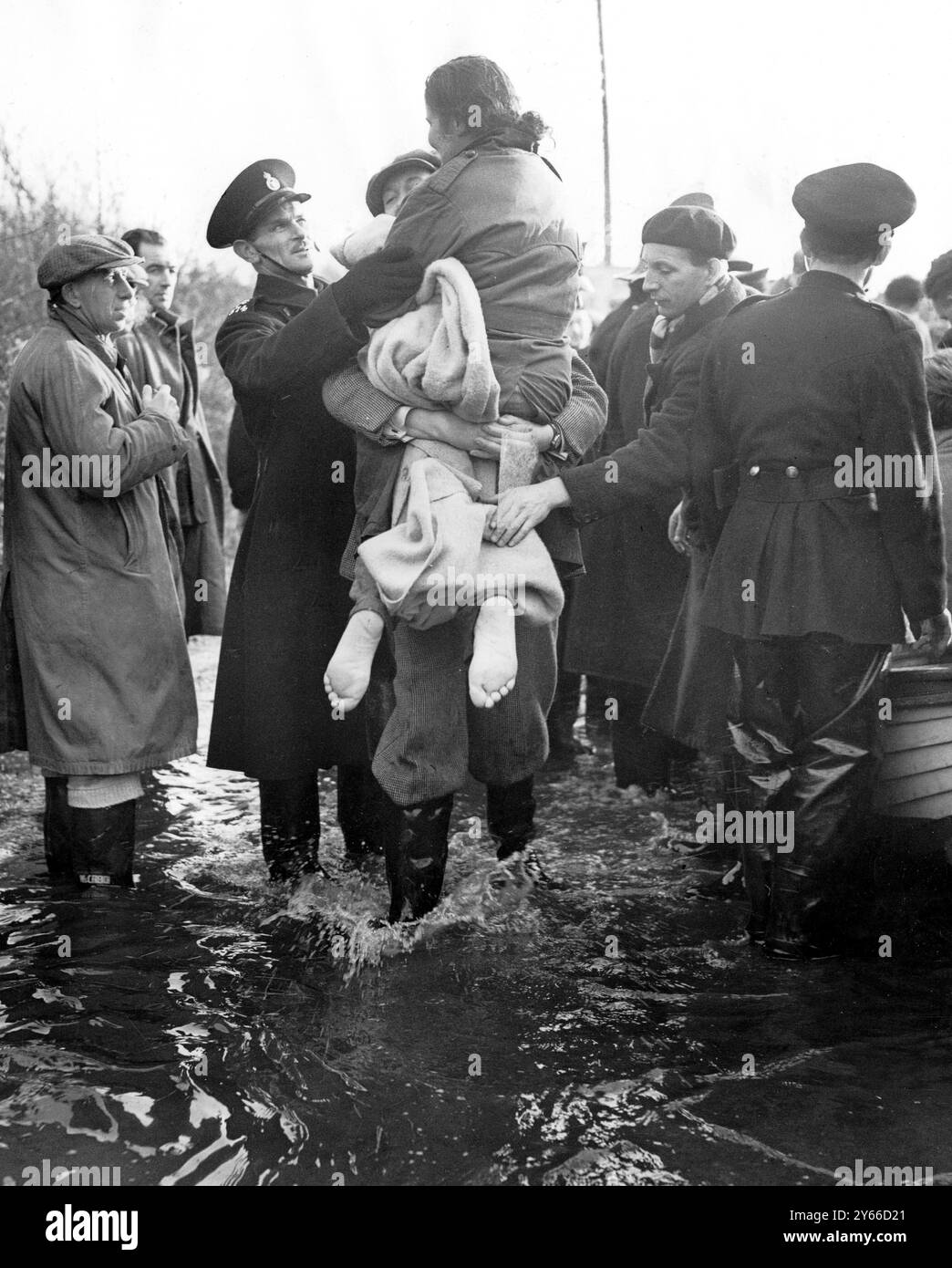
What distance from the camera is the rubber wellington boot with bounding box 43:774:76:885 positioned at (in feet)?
14.8

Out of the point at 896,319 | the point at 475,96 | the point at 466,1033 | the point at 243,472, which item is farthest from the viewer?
the point at 243,472

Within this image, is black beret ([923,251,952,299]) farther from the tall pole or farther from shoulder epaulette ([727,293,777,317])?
the tall pole

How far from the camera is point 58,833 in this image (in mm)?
4574

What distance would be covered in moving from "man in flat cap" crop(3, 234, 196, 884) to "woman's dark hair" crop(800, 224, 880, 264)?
6.70 ft

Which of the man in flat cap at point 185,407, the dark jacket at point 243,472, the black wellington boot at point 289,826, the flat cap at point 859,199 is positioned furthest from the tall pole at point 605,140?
the black wellington boot at point 289,826

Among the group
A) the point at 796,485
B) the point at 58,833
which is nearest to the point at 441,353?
the point at 796,485

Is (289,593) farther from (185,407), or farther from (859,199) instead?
(185,407)

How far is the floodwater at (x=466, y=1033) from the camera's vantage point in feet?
9.37

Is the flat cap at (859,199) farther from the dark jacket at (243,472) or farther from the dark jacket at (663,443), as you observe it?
the dark jacket at (243,472)

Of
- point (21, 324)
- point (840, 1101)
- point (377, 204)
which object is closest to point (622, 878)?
point (840, 1101)

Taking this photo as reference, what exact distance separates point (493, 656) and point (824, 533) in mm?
1064

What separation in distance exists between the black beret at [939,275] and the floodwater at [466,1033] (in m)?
2.21
